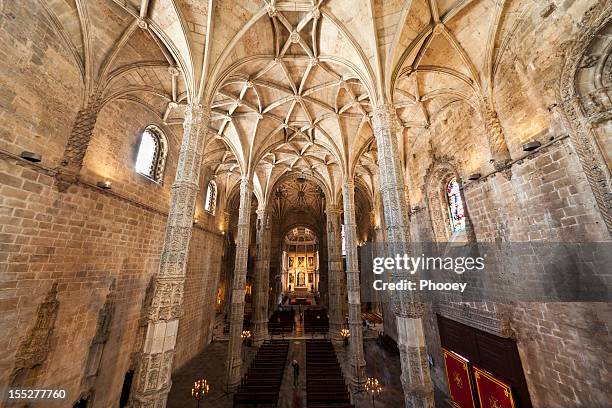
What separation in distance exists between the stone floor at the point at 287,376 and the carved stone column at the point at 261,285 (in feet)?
5.03

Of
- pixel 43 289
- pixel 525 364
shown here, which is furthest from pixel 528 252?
pixel 43 289

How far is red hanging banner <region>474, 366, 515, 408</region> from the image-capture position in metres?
7.21

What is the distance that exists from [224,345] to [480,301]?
1686cm

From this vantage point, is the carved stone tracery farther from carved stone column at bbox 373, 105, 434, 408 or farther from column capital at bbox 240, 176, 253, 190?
carved stone column at bbox 373, 105, 434, 408

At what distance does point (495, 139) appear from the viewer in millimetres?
7875

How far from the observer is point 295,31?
848cm

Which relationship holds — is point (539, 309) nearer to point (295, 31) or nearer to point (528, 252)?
point (528, 252)

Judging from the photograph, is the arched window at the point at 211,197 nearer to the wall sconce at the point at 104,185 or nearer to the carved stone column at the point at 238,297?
the carved stone column at the point at 238,297

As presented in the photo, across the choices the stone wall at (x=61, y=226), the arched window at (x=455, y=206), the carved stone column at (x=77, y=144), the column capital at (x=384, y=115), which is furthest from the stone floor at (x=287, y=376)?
the column capital at (x=384, y=115)

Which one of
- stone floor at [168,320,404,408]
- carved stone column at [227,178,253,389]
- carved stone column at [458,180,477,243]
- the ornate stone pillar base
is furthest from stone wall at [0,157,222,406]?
carved stone column at [458,180,477,243]

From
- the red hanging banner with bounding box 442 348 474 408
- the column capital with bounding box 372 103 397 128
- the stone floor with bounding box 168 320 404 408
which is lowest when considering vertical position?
the stone floor with bounding box 168 320 404 408

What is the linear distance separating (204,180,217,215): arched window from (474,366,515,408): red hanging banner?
17097 millimetres

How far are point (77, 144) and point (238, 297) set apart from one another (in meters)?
9.02

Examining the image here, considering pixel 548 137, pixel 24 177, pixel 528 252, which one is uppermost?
pixel 548 137
